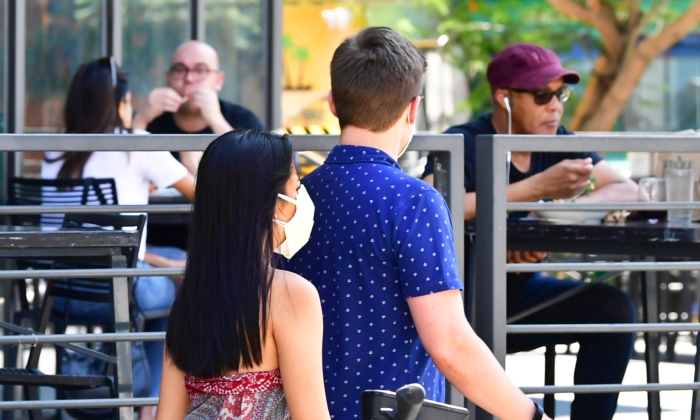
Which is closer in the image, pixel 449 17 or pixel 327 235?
pixel 327 235

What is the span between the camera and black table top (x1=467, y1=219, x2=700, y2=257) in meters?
3.40

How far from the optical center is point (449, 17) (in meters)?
16.5

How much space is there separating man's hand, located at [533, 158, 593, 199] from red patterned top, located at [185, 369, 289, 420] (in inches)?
72.3

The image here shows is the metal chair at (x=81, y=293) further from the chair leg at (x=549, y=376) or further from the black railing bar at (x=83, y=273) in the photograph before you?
the chair leg at (x=549, y=376)

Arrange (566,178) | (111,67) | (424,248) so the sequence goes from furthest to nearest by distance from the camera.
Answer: (111,67) < (566,178) < (424,248)

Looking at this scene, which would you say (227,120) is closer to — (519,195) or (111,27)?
(111,27)

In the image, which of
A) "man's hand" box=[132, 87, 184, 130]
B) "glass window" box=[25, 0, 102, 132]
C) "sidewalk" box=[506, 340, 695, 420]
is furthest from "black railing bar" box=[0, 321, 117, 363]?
"glass window" box=[25, 0, 102, 132]

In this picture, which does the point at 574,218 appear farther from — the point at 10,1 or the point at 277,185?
the point at 10,1

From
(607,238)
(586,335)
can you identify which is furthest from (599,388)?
(586,335)

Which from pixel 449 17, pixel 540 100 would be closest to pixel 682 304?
pixel 540 100

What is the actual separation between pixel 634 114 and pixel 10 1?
15.5m

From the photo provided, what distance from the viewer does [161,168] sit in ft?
16.0

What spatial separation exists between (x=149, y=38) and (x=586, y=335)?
456cm

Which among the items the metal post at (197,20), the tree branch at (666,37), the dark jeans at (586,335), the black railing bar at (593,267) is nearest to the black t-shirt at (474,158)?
the dark jeans at (586,335)
